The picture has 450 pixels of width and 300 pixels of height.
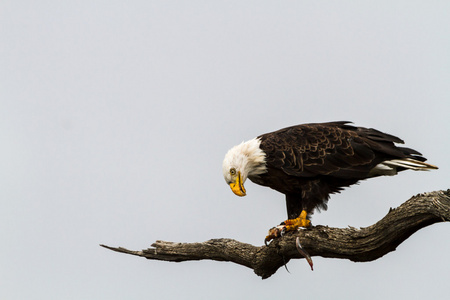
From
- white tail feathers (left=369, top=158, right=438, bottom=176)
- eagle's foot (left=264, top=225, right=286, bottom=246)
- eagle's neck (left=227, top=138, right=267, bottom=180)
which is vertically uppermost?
eagle's neck (left=227, top=138, right=267, bottom=180)

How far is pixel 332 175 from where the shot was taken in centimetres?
855

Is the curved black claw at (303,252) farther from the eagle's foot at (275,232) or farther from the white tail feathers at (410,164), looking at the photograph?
the white tail feathers at (410,164)

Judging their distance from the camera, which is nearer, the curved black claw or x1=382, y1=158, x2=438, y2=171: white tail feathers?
the curved black claw

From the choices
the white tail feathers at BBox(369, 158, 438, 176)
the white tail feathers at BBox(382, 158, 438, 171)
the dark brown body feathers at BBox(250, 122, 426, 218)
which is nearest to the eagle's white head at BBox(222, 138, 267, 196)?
the dark brown body feathers at BBox(250, 122, 426, 218)

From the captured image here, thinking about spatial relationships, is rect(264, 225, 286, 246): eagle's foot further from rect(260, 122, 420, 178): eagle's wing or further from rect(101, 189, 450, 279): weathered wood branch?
rect(260, 122, 420, 178): eagle's wing

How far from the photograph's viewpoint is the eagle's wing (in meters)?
8.52

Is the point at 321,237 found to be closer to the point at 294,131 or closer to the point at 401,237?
the point at 401,237

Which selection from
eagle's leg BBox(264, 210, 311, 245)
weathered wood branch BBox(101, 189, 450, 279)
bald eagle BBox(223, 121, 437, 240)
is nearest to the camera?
weathered wood branch BBox(101, 189, 450, 279)

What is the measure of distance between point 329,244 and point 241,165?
163cm

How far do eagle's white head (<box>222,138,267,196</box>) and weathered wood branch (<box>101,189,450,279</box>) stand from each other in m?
0.78

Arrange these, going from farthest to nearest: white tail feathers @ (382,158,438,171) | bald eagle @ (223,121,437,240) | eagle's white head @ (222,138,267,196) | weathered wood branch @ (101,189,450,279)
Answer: eagle's white head @ (222,138,267,196)
bald eagle @ (223,121,437,240)
white tail feathers @ (382,158,438,171)
weathered wood branch @ (101,189,450,279)

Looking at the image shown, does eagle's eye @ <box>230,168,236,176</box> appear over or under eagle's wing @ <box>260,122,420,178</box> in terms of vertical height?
under

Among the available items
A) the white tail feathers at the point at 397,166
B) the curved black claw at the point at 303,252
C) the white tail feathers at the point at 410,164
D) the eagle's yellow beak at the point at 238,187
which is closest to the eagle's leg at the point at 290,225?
the curved black claw at the point at 303,252

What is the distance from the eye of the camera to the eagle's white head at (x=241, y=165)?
28.6 ft
